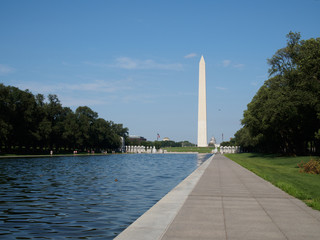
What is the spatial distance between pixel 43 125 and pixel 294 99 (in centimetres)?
6094

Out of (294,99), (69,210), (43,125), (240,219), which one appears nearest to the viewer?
(240,219)

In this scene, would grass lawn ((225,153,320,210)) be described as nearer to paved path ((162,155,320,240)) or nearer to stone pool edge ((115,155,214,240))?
paved path ((162,155,320,240))

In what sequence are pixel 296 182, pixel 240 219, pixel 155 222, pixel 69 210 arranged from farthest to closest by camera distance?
pixel 296 182
pixel 69 210
pixel 240 219
pixel 155 222

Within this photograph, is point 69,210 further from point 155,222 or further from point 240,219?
point 240,219

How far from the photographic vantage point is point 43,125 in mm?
87500

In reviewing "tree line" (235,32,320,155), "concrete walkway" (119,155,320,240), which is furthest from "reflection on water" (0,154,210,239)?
"tree line" (235,32,320,155)

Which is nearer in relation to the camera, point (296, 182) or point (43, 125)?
point (296, 182)

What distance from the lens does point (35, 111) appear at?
8475cm

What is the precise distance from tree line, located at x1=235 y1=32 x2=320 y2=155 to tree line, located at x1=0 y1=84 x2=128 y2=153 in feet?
149

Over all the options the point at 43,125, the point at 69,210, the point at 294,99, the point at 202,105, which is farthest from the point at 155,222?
the point at 202,105

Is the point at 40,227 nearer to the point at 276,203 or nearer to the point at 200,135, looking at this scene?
the point at 276,203

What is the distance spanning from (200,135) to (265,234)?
11375cm

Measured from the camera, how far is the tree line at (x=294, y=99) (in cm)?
3738

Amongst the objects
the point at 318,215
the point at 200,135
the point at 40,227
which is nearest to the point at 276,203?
the point at 318,215
